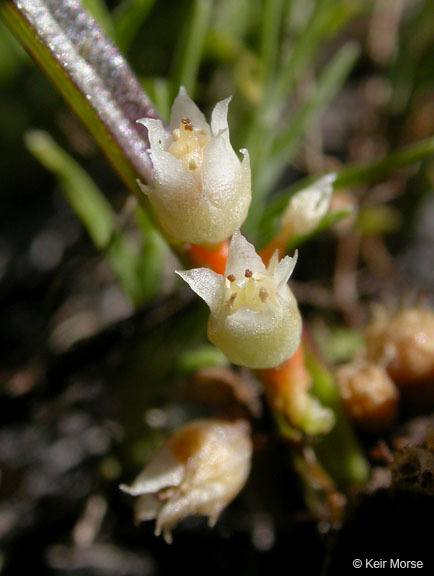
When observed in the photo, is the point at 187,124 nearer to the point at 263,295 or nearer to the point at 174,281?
the point at 263,295

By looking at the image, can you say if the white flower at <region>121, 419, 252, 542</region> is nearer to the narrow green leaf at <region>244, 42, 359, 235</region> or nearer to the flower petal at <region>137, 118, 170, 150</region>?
the flower petal at <region>137, 118, 170, 150</region>

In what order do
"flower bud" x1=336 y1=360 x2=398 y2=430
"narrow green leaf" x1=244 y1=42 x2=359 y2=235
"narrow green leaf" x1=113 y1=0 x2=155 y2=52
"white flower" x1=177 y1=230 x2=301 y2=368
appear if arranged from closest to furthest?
"white flower" x1=177 y1=230 x2=301 y2=368
"flower bud" x1=336 y1=360 x2=398 y2=430
"narrow green leaf" x1=113 y1=0 x2=155 y2=52
"narrow green leaf" x1=244 y1=42 x2=359 y2=235

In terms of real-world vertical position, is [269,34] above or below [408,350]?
above

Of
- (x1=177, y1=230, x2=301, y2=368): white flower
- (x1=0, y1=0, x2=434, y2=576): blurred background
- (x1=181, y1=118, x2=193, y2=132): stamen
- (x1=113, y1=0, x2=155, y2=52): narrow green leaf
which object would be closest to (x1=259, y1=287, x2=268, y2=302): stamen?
(x1=177, y1=230, x2=301, y2=368): white flower

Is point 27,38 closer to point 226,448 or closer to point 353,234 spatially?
point 226,448

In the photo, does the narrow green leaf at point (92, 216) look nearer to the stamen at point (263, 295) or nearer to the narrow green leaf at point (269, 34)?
the narrow green leaf at point (269, 34)

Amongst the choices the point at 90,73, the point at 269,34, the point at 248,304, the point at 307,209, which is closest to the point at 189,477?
the point at 248,304

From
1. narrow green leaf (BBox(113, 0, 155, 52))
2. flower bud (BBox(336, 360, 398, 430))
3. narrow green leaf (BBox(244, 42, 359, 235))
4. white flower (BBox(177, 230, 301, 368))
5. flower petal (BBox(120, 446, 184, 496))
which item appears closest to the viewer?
Answer: white flower (BBox(177, 230, 301, 368))
